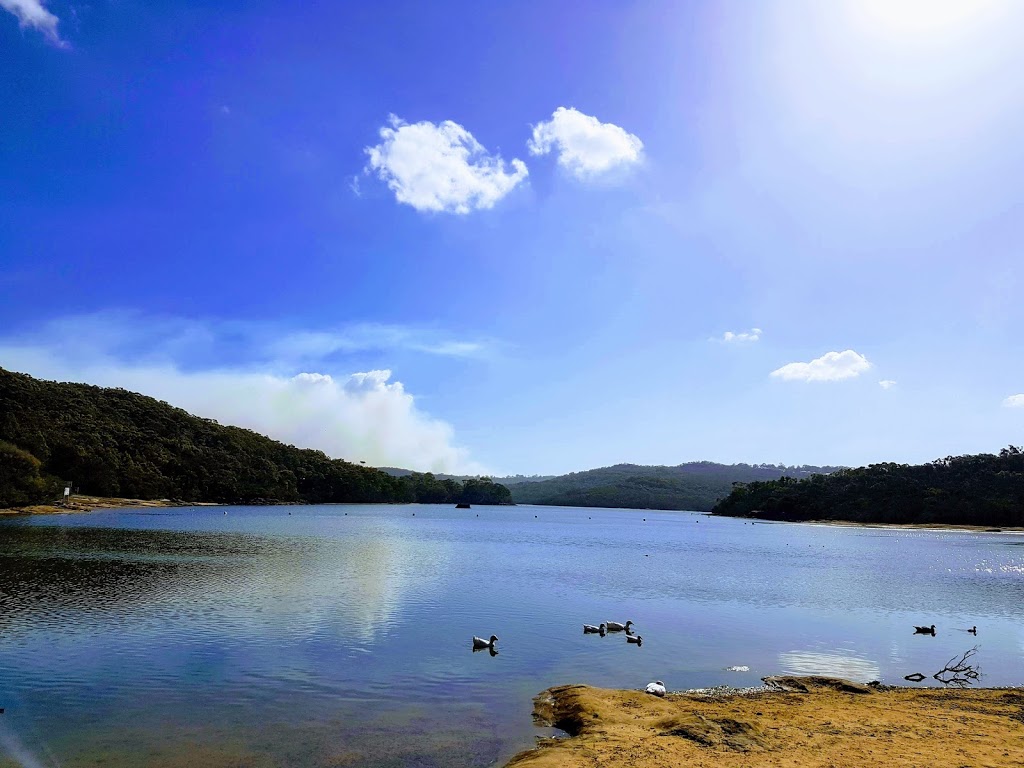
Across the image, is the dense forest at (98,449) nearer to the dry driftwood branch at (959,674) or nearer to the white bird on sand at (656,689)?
the white bird on sand at (656,689)

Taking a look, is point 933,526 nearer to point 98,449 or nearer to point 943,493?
point 943,493

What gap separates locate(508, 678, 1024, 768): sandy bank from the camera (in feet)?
45.0


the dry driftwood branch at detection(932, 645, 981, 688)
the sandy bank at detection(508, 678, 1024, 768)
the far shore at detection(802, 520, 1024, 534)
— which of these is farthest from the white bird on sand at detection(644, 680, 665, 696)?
the far shore at detection(802, 520, 1024, 534)

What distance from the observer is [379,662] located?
23.5m

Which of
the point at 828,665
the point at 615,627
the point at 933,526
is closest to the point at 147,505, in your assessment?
the point at 615,627

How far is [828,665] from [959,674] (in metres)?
4.66

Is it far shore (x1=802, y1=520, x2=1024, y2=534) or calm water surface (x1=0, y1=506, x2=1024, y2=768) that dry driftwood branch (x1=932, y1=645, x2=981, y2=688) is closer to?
calm water surface (x1=0, y1=506, x2=1024, y2=768)

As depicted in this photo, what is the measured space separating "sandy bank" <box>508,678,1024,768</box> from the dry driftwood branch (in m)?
2.38

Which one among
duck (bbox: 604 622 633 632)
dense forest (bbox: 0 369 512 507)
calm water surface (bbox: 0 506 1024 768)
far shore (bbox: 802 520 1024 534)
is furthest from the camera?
far shore (bbox: 802 520 1024 534)

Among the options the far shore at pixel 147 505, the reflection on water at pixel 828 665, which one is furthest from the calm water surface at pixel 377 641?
the far shore at pixel 147 505

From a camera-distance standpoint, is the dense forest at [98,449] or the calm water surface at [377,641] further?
the dense forest at [98,449]

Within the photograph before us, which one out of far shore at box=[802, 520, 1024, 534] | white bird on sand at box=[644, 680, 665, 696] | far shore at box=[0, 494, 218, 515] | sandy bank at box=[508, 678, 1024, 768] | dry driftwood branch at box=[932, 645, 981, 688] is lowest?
far shore at box=[802, 520, 1024, 534]

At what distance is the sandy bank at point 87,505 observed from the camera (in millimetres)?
101656

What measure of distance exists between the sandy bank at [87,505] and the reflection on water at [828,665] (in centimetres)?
11541
